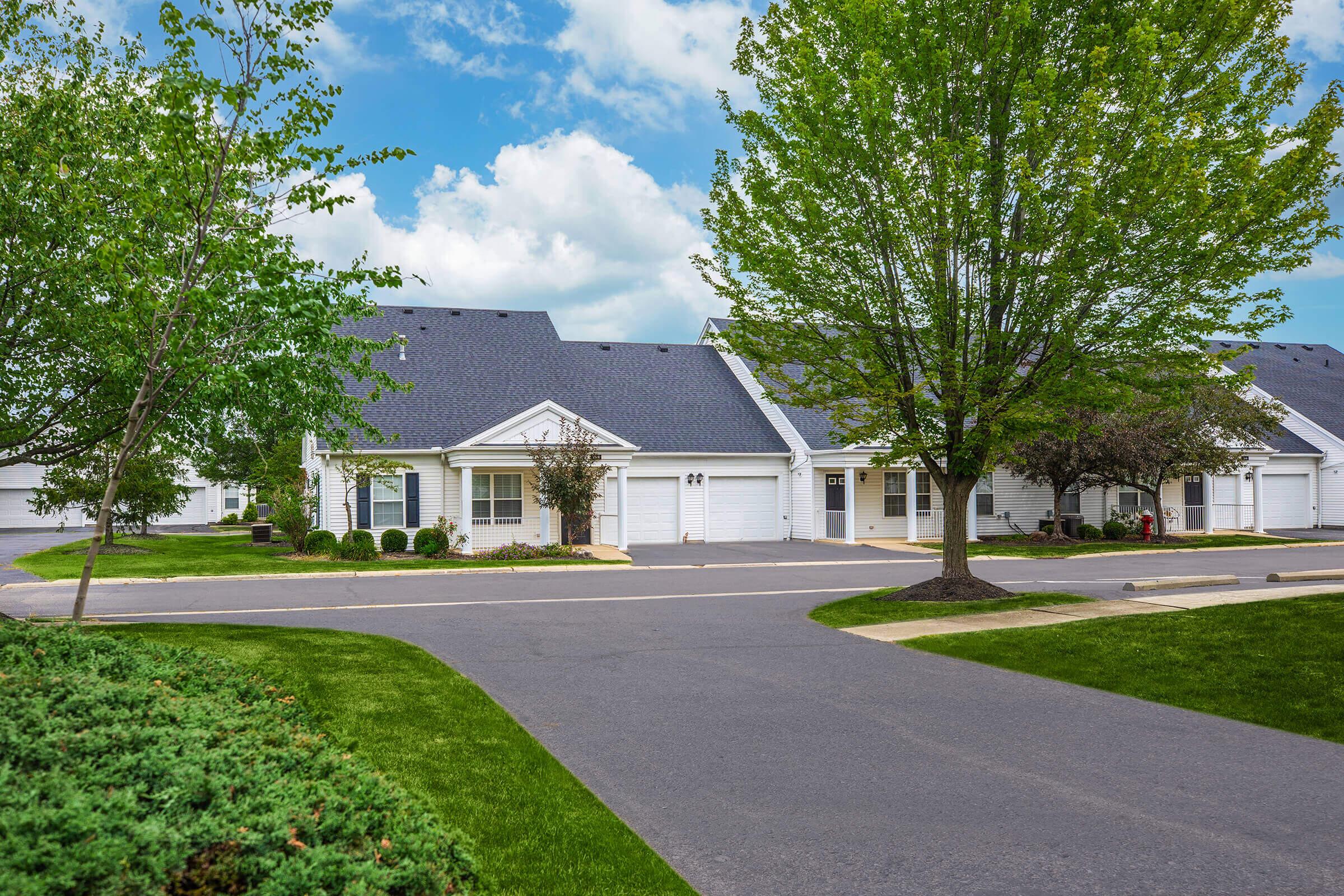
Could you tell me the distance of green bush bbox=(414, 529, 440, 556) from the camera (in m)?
25.1

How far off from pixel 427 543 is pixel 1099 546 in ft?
66.6

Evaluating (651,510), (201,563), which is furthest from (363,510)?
(651,510)

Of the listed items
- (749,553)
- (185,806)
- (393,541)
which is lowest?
(749,553)

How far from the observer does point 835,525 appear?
3123 centimetres

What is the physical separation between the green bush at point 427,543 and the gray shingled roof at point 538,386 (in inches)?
119

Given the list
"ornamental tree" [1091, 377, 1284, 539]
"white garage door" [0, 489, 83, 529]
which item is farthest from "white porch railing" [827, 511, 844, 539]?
"white garage door" [0, 489, 83, 529]

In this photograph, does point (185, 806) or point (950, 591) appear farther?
A: point (950, 591)

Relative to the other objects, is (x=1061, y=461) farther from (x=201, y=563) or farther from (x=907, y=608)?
(x=201, y=563)

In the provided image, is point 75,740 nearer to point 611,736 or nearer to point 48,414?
point 611,736

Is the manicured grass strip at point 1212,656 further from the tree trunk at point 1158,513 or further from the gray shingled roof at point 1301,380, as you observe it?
the gray shingled roof at point 1301,380

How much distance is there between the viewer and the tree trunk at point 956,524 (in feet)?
51.3

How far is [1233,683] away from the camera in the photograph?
899 centimetres

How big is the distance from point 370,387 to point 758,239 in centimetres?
1736

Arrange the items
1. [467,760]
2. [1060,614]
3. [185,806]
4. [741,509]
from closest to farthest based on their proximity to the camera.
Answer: [185,806] → [467,760] → [1060,614] → [741,509]
